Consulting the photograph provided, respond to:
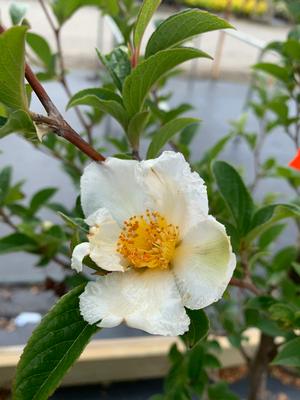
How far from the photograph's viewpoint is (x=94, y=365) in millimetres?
1215

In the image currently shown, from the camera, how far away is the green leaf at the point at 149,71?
1.36ft

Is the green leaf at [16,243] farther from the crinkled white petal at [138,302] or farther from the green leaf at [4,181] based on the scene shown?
the crinkled white petal at [138,302]

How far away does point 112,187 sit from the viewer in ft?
1.40

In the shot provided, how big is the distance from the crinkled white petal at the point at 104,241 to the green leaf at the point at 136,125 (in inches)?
3.9

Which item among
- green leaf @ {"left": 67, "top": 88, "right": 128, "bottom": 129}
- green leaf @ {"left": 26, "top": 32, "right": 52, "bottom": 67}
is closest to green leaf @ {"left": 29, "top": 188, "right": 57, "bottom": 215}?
green leaf @ {"left": 26, "top": 32, "right": 52, "bottom": 67}

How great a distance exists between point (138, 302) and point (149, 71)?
0.19 meters

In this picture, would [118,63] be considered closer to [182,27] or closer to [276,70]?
[182,27]

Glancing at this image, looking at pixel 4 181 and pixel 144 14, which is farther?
pixel 4 181

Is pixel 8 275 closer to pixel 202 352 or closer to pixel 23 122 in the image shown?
pixel 202 352

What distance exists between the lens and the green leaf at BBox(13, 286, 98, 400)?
15.3 inches

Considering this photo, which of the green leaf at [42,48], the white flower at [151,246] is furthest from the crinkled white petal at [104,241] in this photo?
the green leaf at [42,48]

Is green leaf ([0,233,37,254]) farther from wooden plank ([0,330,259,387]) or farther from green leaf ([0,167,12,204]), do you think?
wooden plank ([0,330,259,387])

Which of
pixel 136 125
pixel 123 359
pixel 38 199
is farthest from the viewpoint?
pixel 123 359

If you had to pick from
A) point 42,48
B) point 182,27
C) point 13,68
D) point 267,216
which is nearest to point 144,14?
point 182,27
